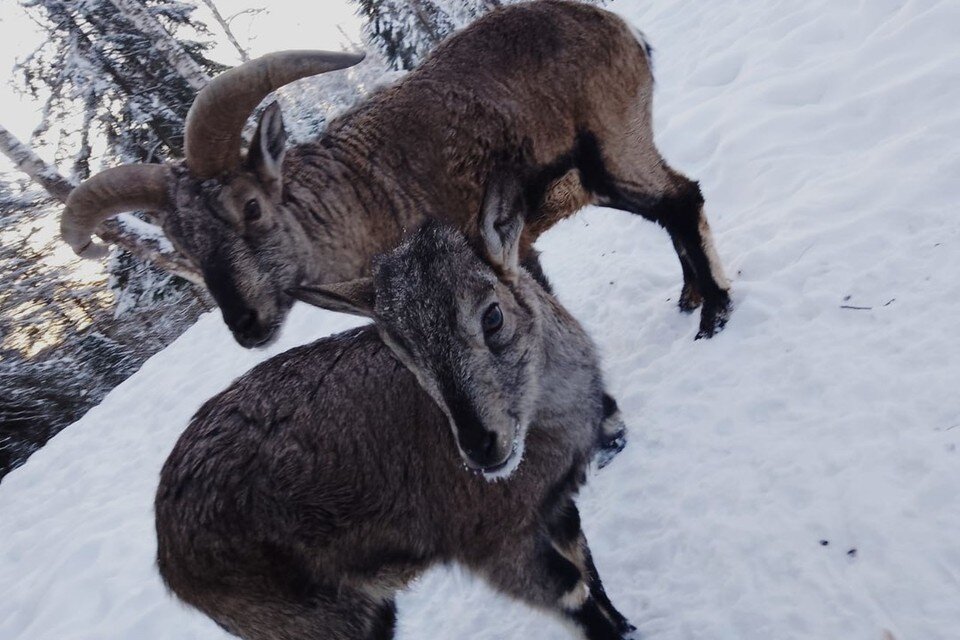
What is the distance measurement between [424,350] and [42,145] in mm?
14710

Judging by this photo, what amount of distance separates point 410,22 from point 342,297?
2578 centimetres

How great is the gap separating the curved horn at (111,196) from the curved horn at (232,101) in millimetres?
355

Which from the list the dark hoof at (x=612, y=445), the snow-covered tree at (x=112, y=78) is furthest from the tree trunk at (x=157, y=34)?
the dark hoof at (x=612, y=445)

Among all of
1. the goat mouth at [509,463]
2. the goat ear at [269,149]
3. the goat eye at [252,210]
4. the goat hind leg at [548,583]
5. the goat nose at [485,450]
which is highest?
the goat ear at [269,149]

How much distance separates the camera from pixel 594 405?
379 centimetres

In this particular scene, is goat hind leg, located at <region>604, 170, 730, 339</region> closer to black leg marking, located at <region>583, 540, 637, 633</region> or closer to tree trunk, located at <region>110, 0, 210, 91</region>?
black leg marking, located at <region>583, 540, 637, 633</region>

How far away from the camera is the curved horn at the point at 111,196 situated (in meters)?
4.62

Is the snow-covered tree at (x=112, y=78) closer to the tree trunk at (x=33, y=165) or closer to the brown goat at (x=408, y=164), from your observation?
the tree trunk at (x=33, y=165)

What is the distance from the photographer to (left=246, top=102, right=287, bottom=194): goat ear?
4.53m

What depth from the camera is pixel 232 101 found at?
14.6 ft

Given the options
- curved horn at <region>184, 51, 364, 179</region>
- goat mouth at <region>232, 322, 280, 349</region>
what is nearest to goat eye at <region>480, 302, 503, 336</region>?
goat mouth at <region>232, 322, 280, 349</region>

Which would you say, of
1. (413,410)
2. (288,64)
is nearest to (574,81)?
(288,64)

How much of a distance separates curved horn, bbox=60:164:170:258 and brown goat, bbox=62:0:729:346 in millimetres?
11

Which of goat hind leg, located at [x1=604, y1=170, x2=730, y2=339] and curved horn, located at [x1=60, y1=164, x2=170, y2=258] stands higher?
curved horn, located at [x1=60, y1=164, x2=170, y2=258]
